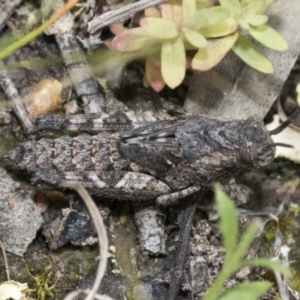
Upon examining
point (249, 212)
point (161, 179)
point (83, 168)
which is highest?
point (83, 168)

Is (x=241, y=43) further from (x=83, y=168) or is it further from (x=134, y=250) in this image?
(x=134, y=250)

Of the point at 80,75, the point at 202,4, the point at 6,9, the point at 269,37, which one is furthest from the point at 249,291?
the point at 6,9

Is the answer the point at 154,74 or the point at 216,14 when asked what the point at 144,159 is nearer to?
the point at 154,74

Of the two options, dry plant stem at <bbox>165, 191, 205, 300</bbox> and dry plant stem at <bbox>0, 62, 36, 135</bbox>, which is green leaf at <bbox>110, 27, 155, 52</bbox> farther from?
dry plant stem at <bbox>165, 191, 205, 300</bbox>

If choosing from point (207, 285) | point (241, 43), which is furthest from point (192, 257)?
point (241, 43)

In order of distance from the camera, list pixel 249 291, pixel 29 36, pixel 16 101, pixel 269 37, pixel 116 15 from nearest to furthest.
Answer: pixel 249 291
pixel 29 36
pixel 269 37
pixel 116 15
pixel 16 101

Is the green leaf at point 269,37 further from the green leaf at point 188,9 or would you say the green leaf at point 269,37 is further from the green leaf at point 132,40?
the green leaf at point 132,40
